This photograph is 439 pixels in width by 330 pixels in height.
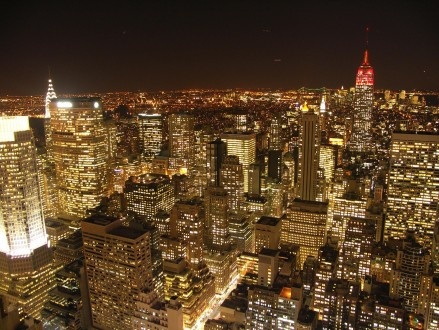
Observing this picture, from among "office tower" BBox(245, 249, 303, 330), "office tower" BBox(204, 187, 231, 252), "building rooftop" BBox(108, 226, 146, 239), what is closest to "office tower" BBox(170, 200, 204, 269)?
"office tower" BBox(204, 187, 231, 252)

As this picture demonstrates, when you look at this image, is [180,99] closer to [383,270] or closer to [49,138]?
[49,138]

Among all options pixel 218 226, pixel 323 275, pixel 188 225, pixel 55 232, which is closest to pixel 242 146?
pixel 218 226

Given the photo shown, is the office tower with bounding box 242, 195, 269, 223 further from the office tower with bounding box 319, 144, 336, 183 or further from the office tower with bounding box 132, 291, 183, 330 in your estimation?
the office tower with bounding box 132, 291, 183, 330

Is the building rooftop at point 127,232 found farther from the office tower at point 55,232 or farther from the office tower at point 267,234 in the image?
the office tower at point 55,232

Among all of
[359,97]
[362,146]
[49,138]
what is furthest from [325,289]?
[359,97]

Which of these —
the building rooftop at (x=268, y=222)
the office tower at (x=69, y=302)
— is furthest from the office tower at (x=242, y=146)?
the office tower at (x=69, y=302)

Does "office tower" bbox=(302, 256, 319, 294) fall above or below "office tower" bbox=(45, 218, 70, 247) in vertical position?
below

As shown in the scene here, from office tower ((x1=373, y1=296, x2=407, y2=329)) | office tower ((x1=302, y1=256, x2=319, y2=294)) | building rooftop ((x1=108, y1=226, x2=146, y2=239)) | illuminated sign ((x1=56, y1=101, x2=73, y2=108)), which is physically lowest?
office tower ((x1=302, y1=256, x2=319, y2=294))
